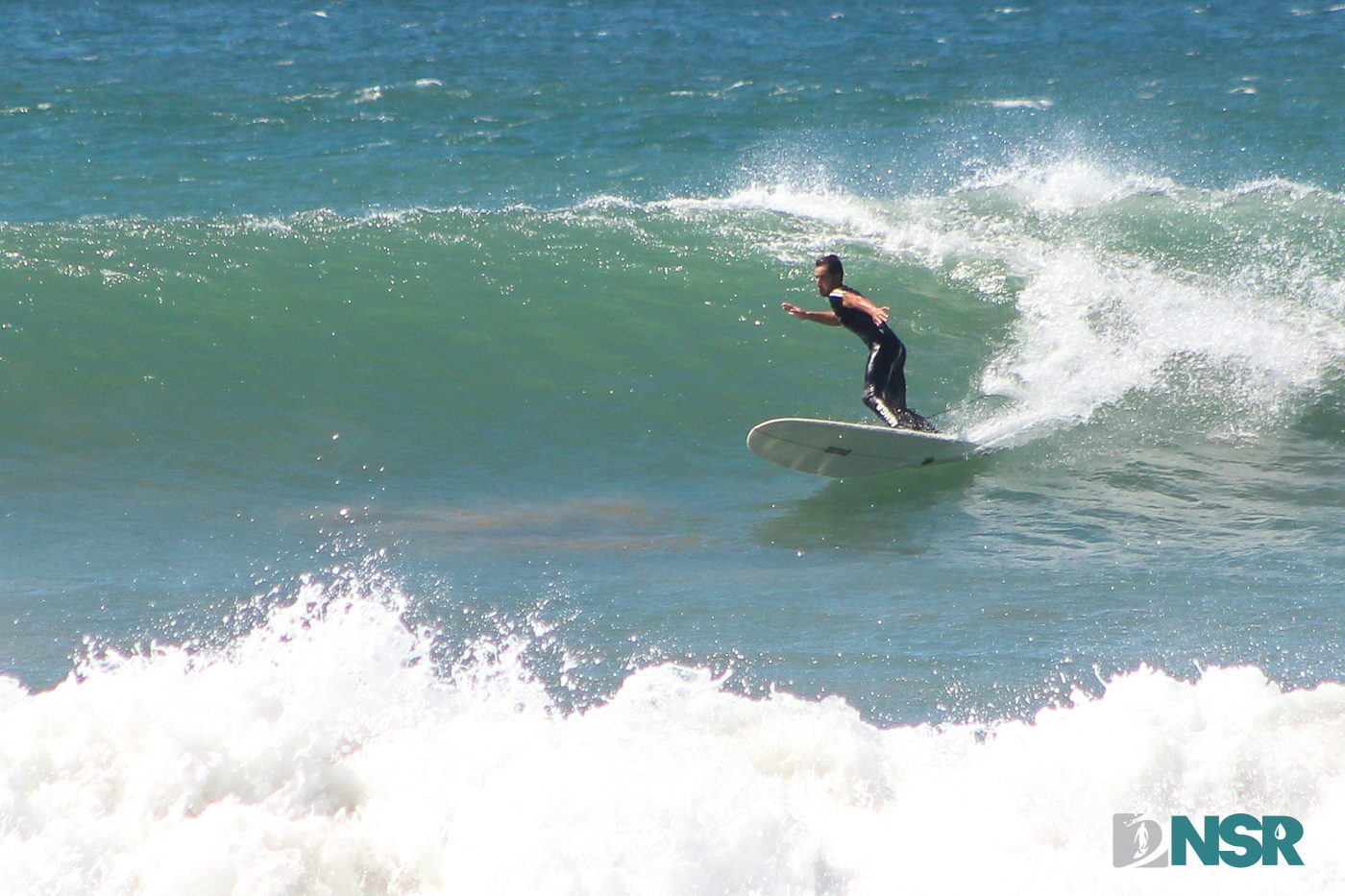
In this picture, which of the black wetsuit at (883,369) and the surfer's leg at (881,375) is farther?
the surfer's leg at (881,375)

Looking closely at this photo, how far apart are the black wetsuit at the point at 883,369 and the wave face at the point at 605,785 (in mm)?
4189

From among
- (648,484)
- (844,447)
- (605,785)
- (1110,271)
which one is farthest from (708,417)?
(605,785)

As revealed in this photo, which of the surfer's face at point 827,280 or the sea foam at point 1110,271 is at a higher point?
the surfer's face at point 827,280

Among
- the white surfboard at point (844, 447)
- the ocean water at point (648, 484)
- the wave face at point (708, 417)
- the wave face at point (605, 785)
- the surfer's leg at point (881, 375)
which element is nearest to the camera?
the wave face at point (605, 785)

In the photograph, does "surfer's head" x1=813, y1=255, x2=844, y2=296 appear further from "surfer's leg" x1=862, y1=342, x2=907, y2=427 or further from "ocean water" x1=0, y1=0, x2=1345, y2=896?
"ocean water" x1=0, y1=0, x2=1345, y2=896

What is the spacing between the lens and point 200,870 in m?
4.10

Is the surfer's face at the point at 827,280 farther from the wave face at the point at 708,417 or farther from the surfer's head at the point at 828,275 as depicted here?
the wave face at the point at 708,417

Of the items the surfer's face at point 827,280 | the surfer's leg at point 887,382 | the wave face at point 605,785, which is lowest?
the surfer's leg at point 887,382

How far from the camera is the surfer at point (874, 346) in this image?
29.4 ft

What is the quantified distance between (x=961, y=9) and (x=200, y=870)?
1033 inches

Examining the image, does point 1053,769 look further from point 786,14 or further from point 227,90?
point 786,14

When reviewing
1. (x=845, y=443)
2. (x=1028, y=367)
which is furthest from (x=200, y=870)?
(x=1028, y=367)

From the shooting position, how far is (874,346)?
29.9 feet

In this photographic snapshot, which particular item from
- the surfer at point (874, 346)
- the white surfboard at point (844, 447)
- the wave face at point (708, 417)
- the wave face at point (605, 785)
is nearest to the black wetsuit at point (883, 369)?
the surfer at point (874, 346)
